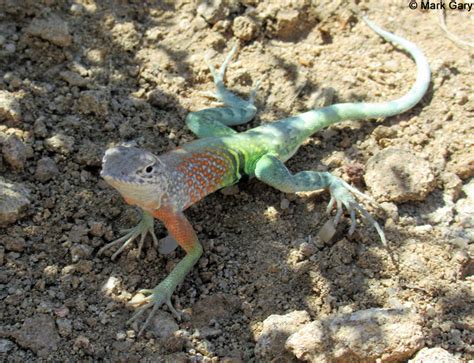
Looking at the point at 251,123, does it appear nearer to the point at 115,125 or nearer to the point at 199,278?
the point at 115,125

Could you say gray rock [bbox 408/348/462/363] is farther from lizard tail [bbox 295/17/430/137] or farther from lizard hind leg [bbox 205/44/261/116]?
lizard hind leg [bbox 205/44/261/116]

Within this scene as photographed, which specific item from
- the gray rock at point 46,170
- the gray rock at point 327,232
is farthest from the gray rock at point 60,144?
the gray rock at point 327,232

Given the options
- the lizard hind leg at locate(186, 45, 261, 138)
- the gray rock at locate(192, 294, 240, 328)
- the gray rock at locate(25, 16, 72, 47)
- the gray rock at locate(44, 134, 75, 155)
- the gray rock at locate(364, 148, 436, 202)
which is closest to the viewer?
the gray rock at locate(192, 294, 240, 328)

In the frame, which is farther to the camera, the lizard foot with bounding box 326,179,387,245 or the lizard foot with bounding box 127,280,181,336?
the lizard foot with bounding box 326,179,387,245

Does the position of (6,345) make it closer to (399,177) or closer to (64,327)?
(64,327)

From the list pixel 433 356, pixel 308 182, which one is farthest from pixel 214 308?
pixel 433 356

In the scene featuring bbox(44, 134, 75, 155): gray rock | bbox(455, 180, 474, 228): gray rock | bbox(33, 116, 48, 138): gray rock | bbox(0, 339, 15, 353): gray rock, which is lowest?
bbox(0, 339, 15, 353): gray rock

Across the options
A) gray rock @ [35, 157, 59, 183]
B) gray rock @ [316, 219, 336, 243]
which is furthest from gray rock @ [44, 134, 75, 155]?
gray rock @ [316, 219, 336, 243]

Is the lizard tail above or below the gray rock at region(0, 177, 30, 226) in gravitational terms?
above

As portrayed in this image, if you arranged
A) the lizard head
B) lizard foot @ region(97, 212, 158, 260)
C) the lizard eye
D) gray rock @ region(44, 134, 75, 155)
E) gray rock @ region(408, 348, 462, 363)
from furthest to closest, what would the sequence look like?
gray rock @ region(44, 134, 75, 155)
lizard foot @ region(97, 212, 158, 260)
the lizard eye
the lizard head
gray rock @ region(408, 348, 462, 363)

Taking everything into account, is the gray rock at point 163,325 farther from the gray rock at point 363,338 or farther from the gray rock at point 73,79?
the gray rock at point 73,79
